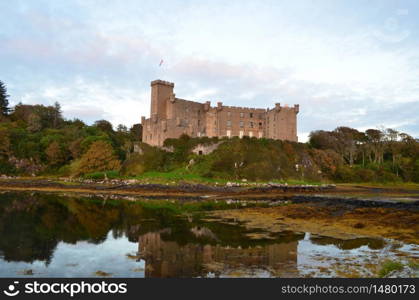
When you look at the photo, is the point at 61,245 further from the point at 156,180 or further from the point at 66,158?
the point at 66,158

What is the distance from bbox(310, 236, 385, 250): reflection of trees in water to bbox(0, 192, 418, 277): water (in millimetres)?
37

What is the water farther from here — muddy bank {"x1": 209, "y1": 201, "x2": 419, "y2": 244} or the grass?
muddy bank {"x1": 209, "y1": 201, "x2": 419, "y2": 244}

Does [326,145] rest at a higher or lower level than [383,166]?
higher

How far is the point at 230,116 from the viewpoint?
200 ft

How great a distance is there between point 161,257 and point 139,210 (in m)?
13.4

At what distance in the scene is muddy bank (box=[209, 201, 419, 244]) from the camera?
16.1 meters

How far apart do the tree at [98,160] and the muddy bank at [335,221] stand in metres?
38.5

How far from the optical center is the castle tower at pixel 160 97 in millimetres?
56938

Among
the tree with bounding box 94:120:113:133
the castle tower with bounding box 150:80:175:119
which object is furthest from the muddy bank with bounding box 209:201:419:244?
the tree with bounding box 94:120:113:133

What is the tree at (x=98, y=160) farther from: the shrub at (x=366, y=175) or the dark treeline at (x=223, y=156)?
the shrub at (x=366, y=175)

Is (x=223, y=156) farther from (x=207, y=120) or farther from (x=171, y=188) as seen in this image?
(x=171, y=188)

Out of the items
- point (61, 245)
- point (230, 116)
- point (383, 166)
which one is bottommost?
point (61, 245)

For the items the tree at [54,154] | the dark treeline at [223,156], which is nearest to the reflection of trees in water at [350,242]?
the dark treeline at [223,156]

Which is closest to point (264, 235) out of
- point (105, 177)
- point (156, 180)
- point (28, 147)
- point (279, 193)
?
point (279, 193)
